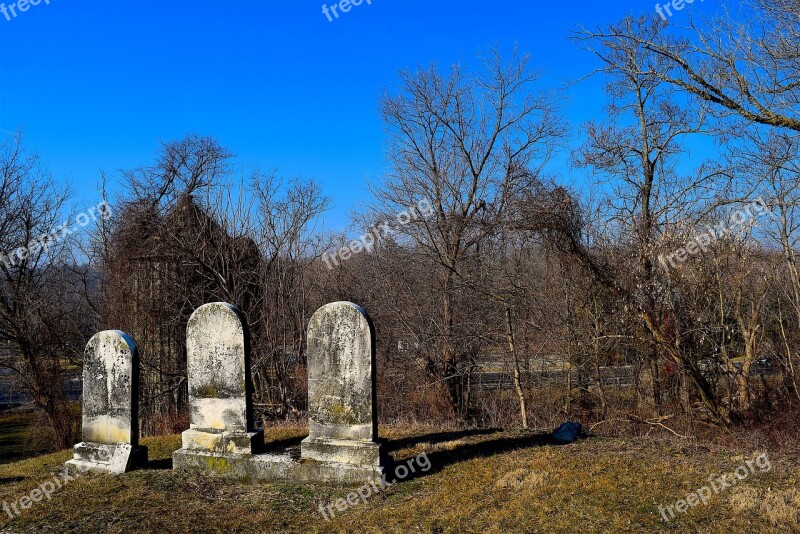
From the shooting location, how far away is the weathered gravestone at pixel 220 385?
689 centimetres

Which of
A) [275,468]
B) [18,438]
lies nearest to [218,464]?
[275,468]

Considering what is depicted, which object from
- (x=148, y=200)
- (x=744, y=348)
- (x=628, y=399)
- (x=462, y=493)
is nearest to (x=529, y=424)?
(x=628, y=399)

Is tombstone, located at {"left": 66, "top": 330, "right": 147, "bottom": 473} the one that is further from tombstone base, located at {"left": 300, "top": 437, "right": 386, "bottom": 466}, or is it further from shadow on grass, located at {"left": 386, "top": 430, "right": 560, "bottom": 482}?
shadow on grass, located at {"left": 386, "top": 430, "right": 560, "bottom": 482}

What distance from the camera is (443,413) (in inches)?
601

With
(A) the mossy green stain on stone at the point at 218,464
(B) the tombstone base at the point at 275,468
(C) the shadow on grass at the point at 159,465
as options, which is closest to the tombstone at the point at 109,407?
(C) the shadow on grass at the point at 159,465

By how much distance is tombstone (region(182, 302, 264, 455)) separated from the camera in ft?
22.6

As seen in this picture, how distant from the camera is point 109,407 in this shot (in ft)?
23.6

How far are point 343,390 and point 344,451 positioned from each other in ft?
2.33

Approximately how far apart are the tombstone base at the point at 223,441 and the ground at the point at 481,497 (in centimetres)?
38

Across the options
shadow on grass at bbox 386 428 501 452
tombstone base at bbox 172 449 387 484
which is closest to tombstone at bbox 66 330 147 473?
tombstone base at bbox 172 449 387 484

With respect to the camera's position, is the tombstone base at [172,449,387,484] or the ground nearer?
the ground

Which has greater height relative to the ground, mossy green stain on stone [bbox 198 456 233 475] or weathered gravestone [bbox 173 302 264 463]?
weathered gravestone [bbox 173 302 264 463]

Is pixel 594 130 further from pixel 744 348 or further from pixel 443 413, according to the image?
pixel 443 413

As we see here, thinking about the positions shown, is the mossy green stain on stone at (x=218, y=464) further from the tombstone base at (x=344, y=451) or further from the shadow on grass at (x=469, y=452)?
the shadow on grass at (x=469, y=452)
